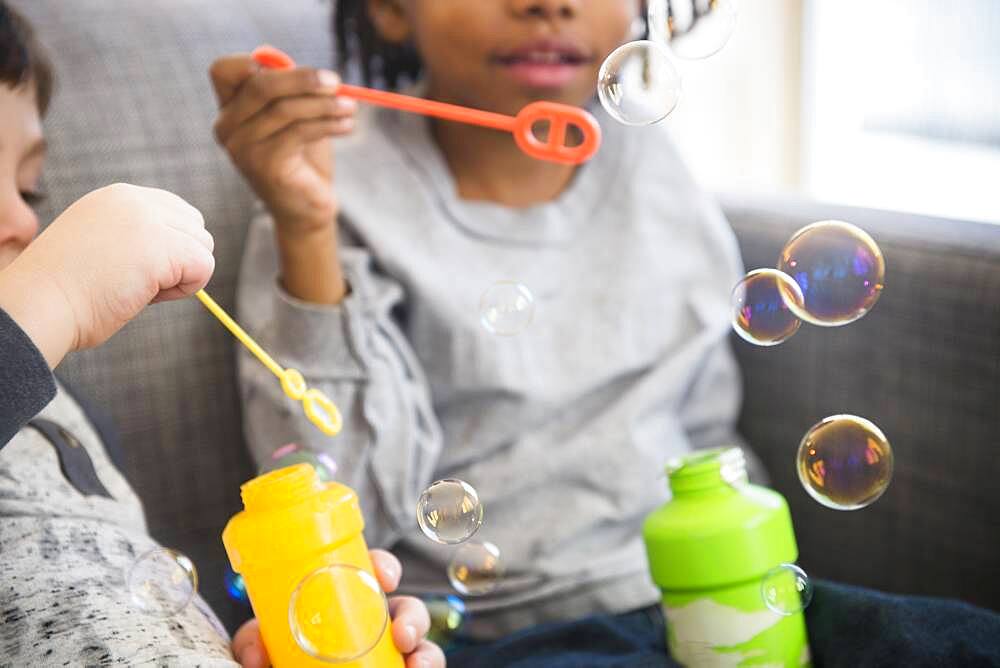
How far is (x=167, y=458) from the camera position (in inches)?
42.8

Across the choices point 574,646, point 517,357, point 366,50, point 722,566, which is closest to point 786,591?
point 722,566

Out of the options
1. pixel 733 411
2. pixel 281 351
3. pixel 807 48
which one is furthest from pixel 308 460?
pixel 807 48

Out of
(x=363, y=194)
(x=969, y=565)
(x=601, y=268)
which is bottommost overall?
(x=969, y=565)

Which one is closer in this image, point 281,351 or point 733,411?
point 281,351

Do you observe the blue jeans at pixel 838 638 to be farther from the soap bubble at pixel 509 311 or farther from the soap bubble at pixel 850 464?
the soap bubble at pixel 509 311

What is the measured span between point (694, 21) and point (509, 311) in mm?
307

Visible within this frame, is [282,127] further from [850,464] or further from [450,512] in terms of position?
[850,464]

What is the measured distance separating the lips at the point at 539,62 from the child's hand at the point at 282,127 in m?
0.22

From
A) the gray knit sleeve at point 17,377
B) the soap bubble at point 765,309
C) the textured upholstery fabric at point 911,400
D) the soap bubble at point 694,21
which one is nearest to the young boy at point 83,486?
the gray knit sleeve at point 17,377

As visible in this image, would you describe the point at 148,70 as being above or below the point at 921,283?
above

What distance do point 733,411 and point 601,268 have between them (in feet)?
0.73

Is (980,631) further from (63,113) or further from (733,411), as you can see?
(63,113)

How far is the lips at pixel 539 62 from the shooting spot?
106 centimetres

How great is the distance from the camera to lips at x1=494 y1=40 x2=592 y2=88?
1.06 meters
